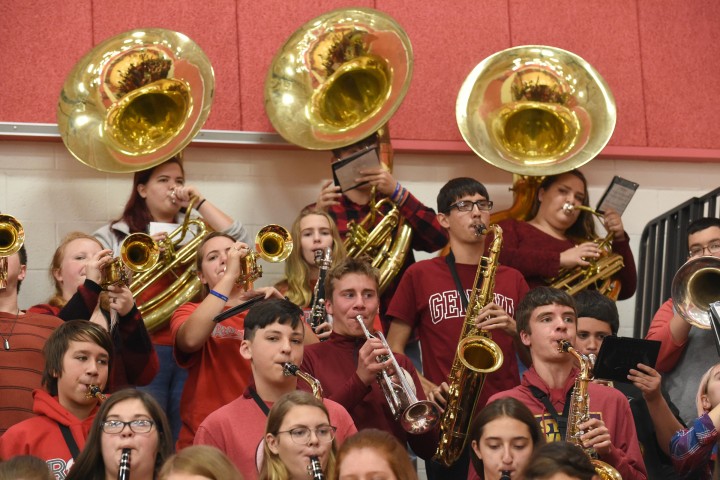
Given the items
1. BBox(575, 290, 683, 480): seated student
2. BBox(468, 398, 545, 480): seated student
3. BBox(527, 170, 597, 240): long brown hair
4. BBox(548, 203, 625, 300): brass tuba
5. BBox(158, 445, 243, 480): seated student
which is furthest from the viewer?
BBox(527, 170, 597, 240): long brown hair

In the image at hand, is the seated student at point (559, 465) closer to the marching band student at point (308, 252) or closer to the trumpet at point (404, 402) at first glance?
the trumpet at point (404, 402)

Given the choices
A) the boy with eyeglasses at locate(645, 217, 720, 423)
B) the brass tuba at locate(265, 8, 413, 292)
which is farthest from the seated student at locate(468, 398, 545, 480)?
the brass tuba at locate(265, 8, 413, 292)

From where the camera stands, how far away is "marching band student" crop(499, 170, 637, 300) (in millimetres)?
6316

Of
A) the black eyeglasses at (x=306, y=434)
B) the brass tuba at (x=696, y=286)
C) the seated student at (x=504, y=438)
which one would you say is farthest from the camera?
the brass tuba at (x=696, y=286)

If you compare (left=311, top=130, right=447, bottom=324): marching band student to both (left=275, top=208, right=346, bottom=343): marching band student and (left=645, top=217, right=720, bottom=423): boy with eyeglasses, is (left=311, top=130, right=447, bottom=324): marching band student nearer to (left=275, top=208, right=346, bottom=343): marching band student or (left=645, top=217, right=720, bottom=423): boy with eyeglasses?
(left=275, top=208, right=346, bottom=343): marching band student

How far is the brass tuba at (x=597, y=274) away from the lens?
642 centimetres

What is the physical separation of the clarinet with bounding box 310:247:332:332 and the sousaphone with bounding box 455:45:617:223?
1287 mm

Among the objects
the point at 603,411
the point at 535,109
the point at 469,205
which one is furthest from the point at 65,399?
the point at 535,109

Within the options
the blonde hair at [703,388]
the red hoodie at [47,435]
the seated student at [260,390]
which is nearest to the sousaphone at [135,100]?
the seated student at [260,390]

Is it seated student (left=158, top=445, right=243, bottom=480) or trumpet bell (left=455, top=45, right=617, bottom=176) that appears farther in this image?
trumpet bell (left=455, top=45, right=617, bottom=176)

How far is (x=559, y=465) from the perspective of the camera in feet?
12.6

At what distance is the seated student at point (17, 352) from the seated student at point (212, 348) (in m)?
0.51

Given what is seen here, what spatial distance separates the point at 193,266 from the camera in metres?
5.98

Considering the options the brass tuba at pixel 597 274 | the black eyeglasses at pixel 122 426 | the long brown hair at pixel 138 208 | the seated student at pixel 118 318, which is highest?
the long brown hair at pixel 138 208
